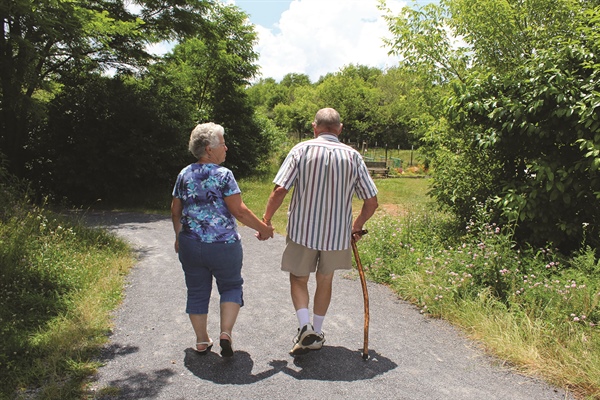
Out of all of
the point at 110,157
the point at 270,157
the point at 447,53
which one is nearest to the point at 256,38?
the point at 270,157

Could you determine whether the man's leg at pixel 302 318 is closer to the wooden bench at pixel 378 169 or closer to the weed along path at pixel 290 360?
the weed along path at pixel 290 360

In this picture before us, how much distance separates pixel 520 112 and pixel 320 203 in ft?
10.4

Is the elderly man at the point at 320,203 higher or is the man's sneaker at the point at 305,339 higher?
the elderly man at the point at 320,203

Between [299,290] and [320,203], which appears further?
[299,290]

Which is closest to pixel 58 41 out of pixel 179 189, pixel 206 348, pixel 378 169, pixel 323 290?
pixel 179 189

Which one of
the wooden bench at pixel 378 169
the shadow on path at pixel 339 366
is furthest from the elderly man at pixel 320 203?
the wooden bench at pixel 378 169

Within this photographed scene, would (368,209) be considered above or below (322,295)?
above

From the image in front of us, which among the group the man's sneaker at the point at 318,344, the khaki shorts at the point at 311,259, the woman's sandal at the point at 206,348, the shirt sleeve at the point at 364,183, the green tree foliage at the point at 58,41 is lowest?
the woman's sandal at the point at 206,348

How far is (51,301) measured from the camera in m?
4.45

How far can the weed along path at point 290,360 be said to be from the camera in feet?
10.3

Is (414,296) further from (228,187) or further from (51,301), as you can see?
(51,301)

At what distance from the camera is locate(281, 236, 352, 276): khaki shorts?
11.9 ft

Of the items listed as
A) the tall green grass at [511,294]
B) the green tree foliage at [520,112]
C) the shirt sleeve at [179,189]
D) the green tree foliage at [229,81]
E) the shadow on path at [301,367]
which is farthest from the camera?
the green tree foliage at [229,81]

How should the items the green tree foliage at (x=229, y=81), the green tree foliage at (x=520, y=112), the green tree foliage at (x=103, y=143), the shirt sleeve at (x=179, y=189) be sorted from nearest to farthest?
the shirt sleeve at (x=179, y=189)
the green tree foliage at (x=520, y=112)
the green tree foliage at (x=103, y=143)
the green tree foliage at (x=229, y=81)
